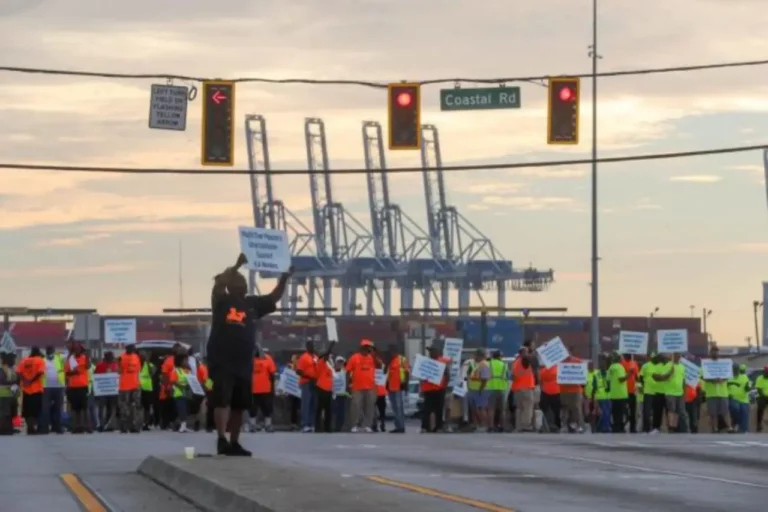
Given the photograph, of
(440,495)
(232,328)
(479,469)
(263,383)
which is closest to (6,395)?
(263,383)

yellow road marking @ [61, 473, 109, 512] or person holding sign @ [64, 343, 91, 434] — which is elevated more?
person holding sign @ [64, 343, 91, 434]

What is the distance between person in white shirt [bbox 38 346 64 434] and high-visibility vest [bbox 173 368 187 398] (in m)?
2.19

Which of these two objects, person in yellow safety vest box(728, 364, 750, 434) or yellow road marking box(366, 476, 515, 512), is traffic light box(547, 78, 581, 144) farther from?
yellow road marking box(366, 476, 515, 512)

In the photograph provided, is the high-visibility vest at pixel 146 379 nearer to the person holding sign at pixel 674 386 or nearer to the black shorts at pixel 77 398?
the black shorts at pixel 77 398

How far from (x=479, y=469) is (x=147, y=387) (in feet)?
62.2

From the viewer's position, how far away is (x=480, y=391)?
120 ft

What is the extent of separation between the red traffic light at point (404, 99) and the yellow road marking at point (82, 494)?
1692 centimetres

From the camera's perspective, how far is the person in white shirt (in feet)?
115

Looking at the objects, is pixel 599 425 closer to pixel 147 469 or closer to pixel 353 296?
pixel 147 469

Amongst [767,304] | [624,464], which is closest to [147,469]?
[624,464]

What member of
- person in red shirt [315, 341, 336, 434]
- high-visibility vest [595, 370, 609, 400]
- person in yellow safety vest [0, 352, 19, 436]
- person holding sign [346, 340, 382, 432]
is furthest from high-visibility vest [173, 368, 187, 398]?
high-visibility vest [595, 370, 609, 400]

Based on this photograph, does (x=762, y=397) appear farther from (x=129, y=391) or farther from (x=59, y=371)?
(x=59, y=371)

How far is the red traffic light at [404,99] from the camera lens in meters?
34.3

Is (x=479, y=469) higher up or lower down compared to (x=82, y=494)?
higher up
